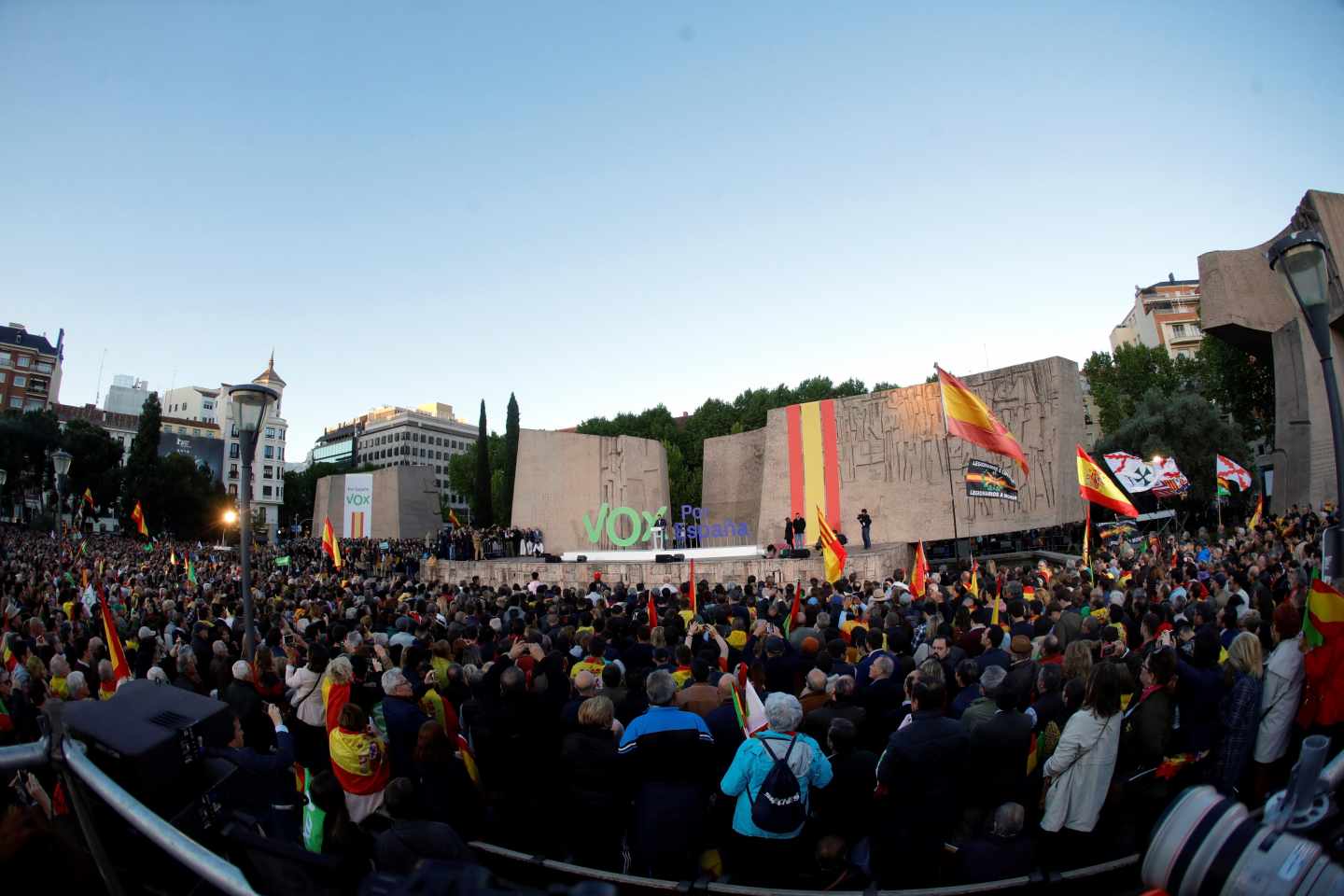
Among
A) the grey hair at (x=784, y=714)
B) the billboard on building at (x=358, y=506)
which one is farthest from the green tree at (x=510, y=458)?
the grey hair at (x=784, y=714)

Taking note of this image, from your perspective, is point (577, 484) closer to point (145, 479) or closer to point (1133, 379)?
point (1133, 379)

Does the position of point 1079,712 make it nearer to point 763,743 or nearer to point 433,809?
point 763,743

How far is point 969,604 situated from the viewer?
34.1 ft

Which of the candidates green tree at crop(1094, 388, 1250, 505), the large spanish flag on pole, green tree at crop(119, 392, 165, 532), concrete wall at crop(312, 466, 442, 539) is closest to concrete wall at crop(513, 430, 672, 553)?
concrete wall at crop(312, 466, 442, 539)

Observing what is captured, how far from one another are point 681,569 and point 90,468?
54.8 m

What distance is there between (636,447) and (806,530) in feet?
30.6

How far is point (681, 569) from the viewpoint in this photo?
22250 mm

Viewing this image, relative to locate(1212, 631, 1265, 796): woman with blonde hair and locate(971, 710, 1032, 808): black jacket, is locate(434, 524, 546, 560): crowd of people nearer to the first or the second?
locate(971, 710, 1032, 808): black jacket

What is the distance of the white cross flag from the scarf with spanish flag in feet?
81.8

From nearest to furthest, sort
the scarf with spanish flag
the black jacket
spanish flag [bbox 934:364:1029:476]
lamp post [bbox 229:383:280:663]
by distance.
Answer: the black jacket < the scarf with spanish flag < lamp post [bbox 229:383:280:663] < spanish flag [bbox 934:364:1029:476]

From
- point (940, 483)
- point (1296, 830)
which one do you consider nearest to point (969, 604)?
point (1296, 830)

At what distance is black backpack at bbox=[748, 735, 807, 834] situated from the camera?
3.77 meters

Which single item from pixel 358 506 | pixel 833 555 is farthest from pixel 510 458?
pixel 833 555

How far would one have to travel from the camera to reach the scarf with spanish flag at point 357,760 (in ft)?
14.7
